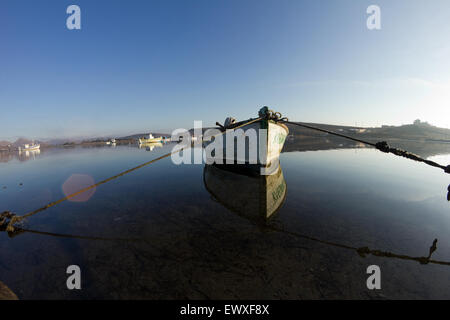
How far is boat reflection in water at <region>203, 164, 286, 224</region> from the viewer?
7504mm

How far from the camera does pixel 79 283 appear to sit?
13.8 feet

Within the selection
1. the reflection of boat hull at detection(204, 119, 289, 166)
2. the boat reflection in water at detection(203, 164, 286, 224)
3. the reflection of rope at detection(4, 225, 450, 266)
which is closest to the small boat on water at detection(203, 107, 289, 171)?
the reflection of boat hull at detection(204, 119, 289, 166)

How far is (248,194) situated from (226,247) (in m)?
4.09

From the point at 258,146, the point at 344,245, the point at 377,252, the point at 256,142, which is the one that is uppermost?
the point at 256,142

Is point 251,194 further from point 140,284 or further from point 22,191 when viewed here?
point 22,191

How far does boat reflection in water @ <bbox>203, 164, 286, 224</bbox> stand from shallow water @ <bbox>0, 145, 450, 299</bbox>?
12.0 inches

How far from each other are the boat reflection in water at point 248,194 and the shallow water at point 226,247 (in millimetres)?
304

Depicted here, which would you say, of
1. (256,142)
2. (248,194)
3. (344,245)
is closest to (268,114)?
(256,142)

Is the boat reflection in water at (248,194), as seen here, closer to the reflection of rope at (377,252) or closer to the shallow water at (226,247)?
the shallow water at (226,247)

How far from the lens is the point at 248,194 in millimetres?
9141

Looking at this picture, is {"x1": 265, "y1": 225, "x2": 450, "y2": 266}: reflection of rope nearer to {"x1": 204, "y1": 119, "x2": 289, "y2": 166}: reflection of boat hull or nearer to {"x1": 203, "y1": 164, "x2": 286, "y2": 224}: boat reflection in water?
{"x1": 203, "y1": 164, "x2": 286, "y2": 224}: boat reflection in water

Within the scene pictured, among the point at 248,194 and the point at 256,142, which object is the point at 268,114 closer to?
the point at 256,142
